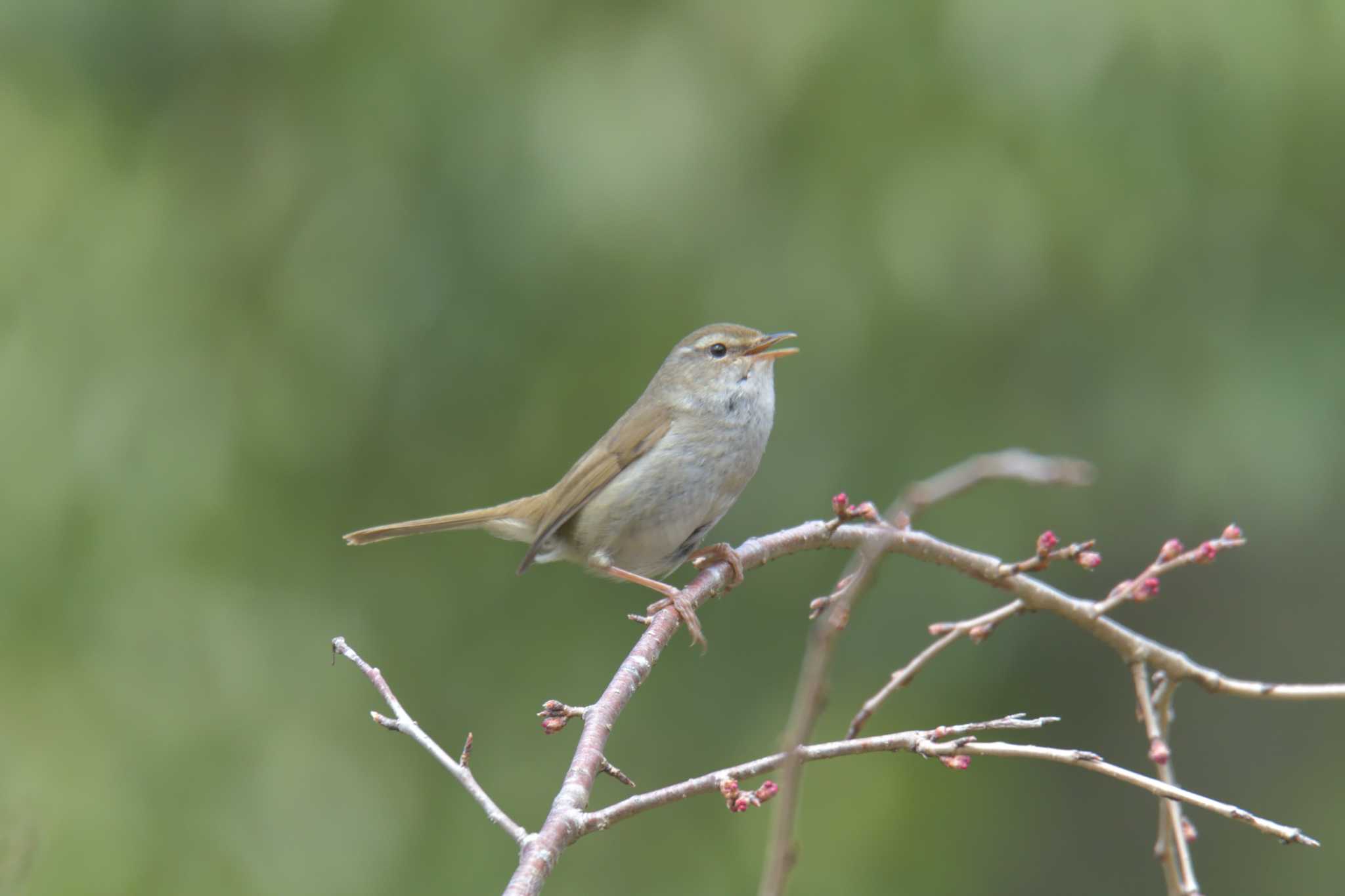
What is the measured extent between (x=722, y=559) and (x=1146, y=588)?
53.0 inches

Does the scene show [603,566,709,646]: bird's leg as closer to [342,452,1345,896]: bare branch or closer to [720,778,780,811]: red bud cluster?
[342,452,1345,896]: bare branch

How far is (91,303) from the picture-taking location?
5.69 meters

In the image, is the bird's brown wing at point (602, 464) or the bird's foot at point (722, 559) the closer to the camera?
the bird's foot at point (722, 559)

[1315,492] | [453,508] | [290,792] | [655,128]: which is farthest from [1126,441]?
[290,792]

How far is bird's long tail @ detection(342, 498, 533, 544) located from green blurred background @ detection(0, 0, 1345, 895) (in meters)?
0.91

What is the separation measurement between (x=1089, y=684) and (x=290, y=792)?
3783mm

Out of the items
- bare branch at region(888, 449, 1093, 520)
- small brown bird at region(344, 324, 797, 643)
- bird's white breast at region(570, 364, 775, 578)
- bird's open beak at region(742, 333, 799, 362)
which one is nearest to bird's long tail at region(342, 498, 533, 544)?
small brown bird at region(344, 324, 797, 643)

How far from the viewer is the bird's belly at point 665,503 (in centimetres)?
438

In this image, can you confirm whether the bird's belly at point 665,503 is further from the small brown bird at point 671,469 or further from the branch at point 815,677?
the branch at point 815,677

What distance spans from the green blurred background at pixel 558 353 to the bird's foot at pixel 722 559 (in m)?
1.55

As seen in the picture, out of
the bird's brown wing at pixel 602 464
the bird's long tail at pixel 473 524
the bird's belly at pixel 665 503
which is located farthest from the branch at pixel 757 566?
the bird's long tail at pixel 473 524

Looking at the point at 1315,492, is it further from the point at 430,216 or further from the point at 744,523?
the point at 430,216

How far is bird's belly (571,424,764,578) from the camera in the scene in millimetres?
4375

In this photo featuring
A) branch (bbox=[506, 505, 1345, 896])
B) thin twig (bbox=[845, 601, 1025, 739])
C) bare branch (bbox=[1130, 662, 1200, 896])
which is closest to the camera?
branch (bbox=[506, 505, 1345, 896])
